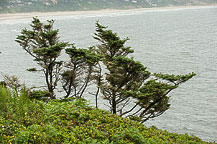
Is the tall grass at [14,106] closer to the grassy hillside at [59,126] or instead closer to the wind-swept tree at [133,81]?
the grassy hillside at [59,126]

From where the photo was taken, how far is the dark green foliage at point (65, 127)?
20.8 feet

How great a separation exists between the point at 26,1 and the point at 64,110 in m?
143

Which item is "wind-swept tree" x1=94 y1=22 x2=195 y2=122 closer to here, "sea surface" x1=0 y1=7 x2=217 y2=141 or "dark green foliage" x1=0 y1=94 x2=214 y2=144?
"dark green foliage" x1=0 y1=94 x2=214 y2=144

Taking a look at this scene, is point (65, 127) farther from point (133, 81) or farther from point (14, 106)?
point (133, 81)

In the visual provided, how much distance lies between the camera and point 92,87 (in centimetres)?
3375

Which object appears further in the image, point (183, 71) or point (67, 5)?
point (67, 5)

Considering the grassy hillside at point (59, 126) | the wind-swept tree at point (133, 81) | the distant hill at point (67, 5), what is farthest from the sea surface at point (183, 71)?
the distant hill at point (67, 5)

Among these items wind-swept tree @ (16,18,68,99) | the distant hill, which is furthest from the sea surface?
the distant hill

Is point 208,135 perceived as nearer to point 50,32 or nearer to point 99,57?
point 99,57

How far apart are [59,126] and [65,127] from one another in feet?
0.58

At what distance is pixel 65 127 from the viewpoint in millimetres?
7395

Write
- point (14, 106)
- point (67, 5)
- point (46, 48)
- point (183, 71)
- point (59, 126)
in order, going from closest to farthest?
1. point (59, 126)
2. point (14, 106)
3. point (46, 48)
4. point (183, 71)
5. point (67, 5)

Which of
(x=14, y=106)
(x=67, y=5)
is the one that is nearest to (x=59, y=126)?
(x=14, y=106)

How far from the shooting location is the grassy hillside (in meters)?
6.38
